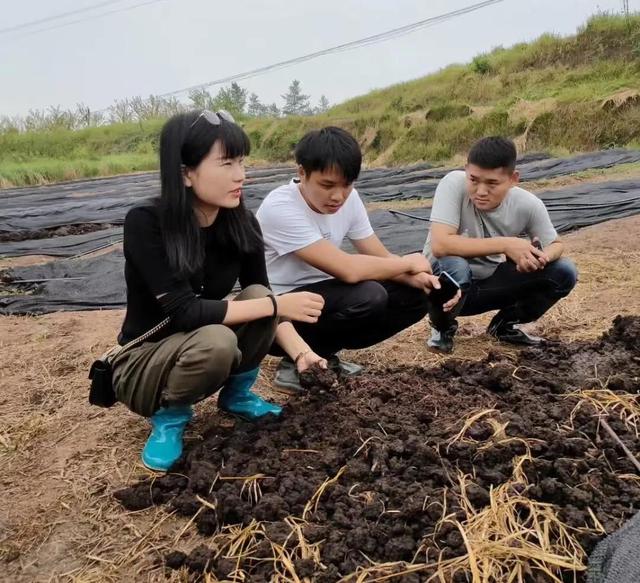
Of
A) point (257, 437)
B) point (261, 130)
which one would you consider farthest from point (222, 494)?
point (261, 130)

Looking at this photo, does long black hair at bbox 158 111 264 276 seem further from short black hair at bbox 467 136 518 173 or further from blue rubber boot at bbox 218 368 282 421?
short black hair at bbox 467 136 518 173

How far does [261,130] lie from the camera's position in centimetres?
2366

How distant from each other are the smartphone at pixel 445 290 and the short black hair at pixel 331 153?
2.22 feet

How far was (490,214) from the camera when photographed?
114 inches

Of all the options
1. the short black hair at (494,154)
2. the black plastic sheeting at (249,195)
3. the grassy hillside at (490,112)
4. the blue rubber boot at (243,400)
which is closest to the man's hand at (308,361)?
the blue rubber boot at (243,400)

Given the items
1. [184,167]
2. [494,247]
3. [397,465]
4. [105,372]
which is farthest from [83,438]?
[494,247]

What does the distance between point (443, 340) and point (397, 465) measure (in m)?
1.39

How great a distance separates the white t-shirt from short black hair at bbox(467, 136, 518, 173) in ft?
1.83

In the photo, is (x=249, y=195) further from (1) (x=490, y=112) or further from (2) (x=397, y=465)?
(1) (x=490, y=112)

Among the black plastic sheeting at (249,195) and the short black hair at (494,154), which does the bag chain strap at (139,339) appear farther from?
the black plastic sheeting at (249,195)

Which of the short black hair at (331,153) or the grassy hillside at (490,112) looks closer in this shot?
the short black hair at (331,153)

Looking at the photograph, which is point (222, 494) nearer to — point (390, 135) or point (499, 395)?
point (499, 395)

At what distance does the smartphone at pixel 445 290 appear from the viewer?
8.73ft

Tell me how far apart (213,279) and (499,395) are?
1.08 meters
